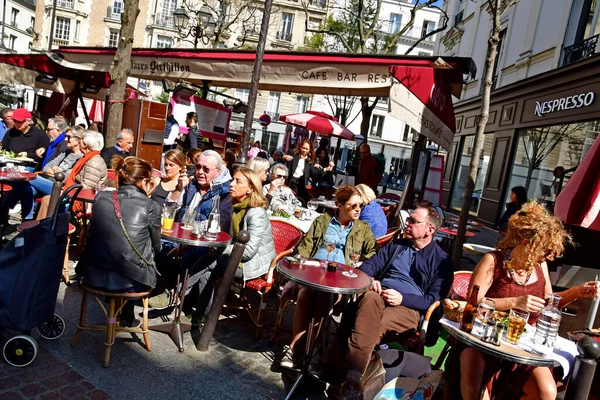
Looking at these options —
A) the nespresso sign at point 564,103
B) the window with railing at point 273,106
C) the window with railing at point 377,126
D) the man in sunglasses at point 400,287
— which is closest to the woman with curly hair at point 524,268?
the man in sunglasses at point 400,287

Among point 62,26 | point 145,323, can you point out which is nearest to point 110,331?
point 145,323

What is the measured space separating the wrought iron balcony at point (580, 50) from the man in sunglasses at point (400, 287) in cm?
949

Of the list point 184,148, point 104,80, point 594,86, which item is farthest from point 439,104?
point 104,80

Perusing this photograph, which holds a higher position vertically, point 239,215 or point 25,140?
point 25,140

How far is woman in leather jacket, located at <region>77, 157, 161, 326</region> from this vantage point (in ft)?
10.4

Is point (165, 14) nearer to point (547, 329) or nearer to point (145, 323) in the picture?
point (145, 323)

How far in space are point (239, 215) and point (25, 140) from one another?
18.2 feet

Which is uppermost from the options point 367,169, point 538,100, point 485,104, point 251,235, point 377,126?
point 377,126

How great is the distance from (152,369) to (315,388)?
1232 millimetres

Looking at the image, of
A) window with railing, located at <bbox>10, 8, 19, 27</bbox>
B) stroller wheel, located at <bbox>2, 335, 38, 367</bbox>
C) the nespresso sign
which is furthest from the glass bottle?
window with railing, located at <bbox>10, 8, 19, 27</bbox>

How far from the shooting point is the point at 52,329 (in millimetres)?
3443

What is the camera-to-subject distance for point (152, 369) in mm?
3299

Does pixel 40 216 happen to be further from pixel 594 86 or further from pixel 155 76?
pixel 594 86

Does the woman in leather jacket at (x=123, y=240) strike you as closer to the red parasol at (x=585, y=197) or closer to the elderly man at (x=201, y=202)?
the elderly man at (x=201, y=202)
